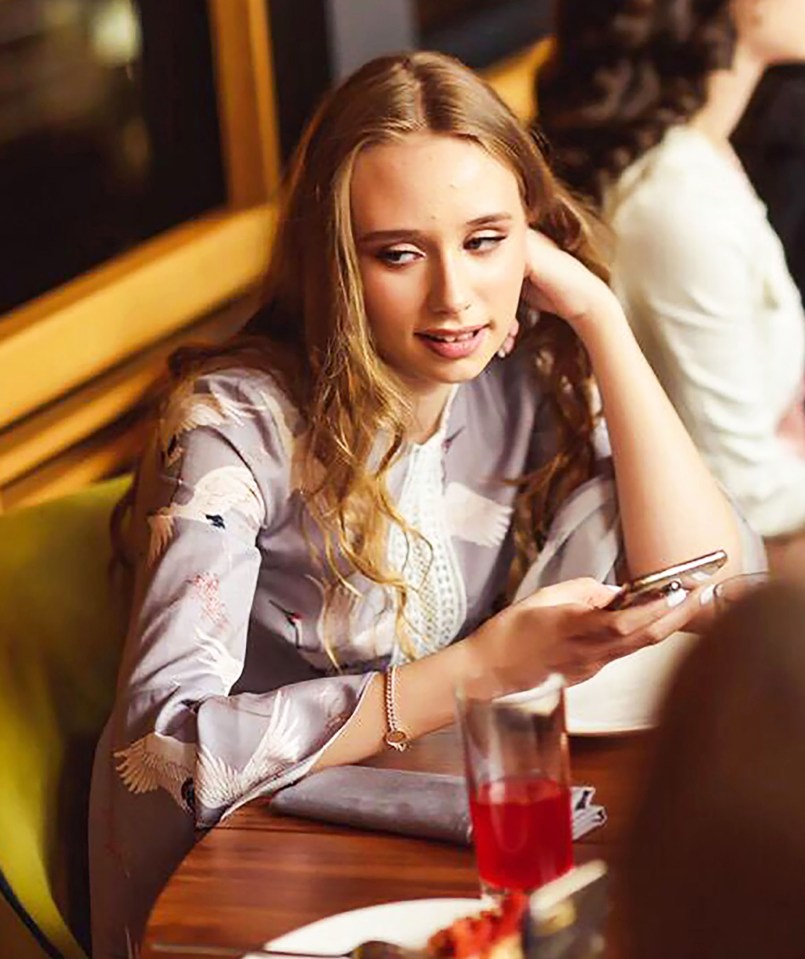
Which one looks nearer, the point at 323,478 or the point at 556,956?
the point at 556,956

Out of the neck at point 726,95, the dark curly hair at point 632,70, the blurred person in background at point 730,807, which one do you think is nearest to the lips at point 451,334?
the dark curly hair at point 632,70

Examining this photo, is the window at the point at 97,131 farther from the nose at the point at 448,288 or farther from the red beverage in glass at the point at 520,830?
the red beverage in glass at the point at 520,830

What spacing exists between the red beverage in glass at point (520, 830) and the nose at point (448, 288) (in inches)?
21.8

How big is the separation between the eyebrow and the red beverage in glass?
602mm

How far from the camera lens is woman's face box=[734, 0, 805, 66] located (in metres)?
2.57

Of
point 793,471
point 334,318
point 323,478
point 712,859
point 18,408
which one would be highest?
point 712,859

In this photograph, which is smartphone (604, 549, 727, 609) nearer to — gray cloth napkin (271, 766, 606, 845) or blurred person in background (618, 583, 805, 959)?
gray cloth napkin (271, 766, 606, 845)

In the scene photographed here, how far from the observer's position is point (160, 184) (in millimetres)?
3006

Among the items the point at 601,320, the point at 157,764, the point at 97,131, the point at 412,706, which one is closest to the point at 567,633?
the point at 412,706

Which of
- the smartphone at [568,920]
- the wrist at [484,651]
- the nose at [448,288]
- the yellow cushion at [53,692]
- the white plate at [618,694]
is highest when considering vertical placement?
the nose at [448,288]

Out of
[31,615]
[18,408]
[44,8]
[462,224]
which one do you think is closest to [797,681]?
[462,224]

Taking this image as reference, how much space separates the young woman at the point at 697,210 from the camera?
97.0 inches

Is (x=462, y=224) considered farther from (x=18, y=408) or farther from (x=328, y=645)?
(x=18, y=408)

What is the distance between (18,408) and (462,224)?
813mm
